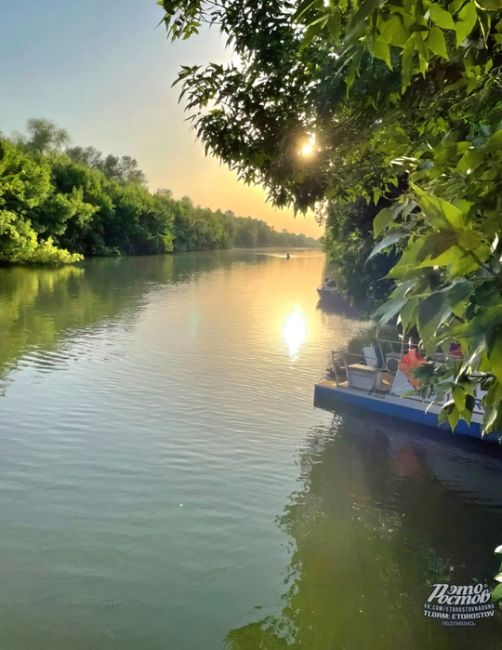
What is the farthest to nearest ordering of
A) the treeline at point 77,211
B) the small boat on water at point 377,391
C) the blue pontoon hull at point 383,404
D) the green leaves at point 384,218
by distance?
the treeline at point 77,211 → the small boat on water at point 377,391 → the blue pontoon hull at point 383,404 → the green leaves at point 384,218

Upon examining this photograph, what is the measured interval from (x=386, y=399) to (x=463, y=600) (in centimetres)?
738

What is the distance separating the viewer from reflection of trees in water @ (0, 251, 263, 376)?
22.2 meters

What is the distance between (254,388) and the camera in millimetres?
17062

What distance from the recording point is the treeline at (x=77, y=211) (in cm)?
5584

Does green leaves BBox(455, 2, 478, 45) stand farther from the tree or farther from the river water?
the tree

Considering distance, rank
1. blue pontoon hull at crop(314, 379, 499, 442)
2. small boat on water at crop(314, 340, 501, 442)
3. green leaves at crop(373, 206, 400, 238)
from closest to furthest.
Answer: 1. green leaves at crop(373, 206, 400, 238)
2. blue pontoon hull at crop(314, 379, 499, 442)
3. small boat on water at crop(314, 340, 501, 442)

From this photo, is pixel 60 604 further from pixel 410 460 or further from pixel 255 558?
pixel 410 460

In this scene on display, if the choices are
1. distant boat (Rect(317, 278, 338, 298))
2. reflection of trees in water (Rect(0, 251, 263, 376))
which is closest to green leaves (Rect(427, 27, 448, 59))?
reflection of trees in water (Rect(0, 251, 263, 376))

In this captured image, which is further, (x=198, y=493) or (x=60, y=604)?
(x=198, y=493)

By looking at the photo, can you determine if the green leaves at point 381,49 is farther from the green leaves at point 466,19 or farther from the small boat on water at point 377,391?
the small boat on water at point 377,391

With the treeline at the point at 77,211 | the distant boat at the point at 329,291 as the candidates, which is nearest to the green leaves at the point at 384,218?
the distant boat at the point at 329,291

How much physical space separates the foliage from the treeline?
51.9 m

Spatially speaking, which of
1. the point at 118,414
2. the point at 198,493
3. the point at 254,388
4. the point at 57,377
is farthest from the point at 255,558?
the point at 57,377

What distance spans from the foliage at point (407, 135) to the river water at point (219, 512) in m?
5.35
